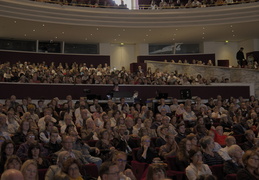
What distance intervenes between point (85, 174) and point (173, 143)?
5.95 ft

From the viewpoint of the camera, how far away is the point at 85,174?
4.61 metres

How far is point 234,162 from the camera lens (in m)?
5.17

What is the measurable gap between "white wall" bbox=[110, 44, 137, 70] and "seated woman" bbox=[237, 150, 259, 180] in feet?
59.7

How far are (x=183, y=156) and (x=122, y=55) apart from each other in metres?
17.7

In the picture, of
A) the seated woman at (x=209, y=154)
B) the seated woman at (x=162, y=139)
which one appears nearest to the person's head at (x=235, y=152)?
the seated woman at (x=209, y=154)

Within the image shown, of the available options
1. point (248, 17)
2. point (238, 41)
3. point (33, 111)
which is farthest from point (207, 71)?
point (33, 111)

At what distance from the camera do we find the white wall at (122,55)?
2239 cm

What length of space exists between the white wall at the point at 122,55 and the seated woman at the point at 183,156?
1730 centimetres

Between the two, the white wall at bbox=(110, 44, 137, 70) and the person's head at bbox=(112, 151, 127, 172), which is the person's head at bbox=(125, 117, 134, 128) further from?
the white wall at bbox=(110, 44, 137, 70)

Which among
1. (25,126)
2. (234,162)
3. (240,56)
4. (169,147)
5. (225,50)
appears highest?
(225,50)

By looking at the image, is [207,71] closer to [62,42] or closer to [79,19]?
[79,19]

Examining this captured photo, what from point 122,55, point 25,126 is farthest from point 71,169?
point 122,55

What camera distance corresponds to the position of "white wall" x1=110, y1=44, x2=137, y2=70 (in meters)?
22.4

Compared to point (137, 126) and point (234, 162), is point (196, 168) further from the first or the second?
point (137, 126)
